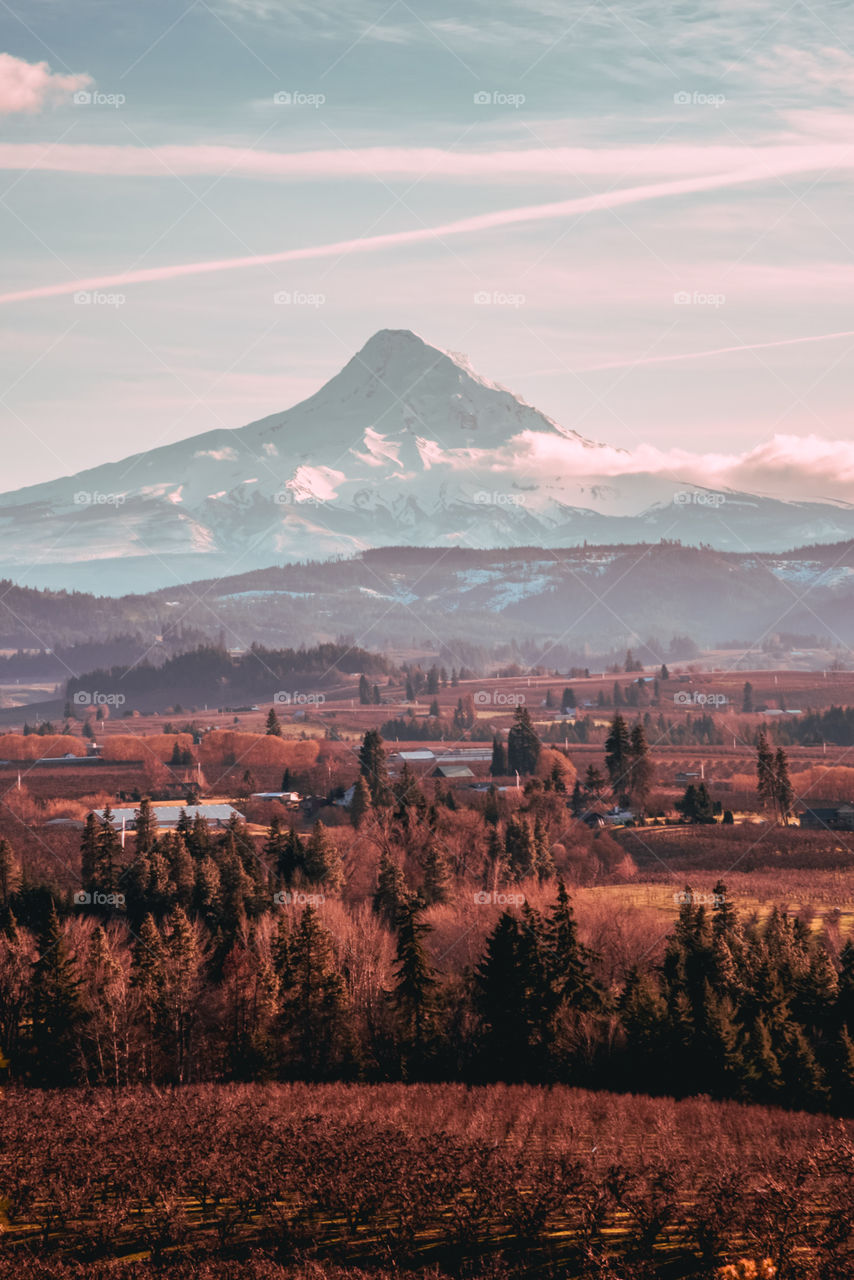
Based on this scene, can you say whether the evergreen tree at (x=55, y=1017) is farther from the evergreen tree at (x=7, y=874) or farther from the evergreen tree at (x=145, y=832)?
the evergreen tree at (x=145, y=832)

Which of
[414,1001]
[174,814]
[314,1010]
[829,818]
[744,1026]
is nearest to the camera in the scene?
[744,1026]

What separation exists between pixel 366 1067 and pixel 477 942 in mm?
18525

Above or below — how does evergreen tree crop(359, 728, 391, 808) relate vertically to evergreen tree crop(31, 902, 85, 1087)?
above

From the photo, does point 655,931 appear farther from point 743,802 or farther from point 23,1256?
point 743,802

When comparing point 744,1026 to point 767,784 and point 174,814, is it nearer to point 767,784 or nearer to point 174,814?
point 767,784

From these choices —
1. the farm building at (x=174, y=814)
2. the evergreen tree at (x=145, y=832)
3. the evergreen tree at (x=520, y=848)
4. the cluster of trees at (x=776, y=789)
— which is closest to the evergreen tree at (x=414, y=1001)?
the evergreen tree at (x=145, y=832)

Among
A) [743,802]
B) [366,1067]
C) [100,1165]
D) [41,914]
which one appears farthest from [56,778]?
[100,1165]

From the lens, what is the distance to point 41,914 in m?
83.8
